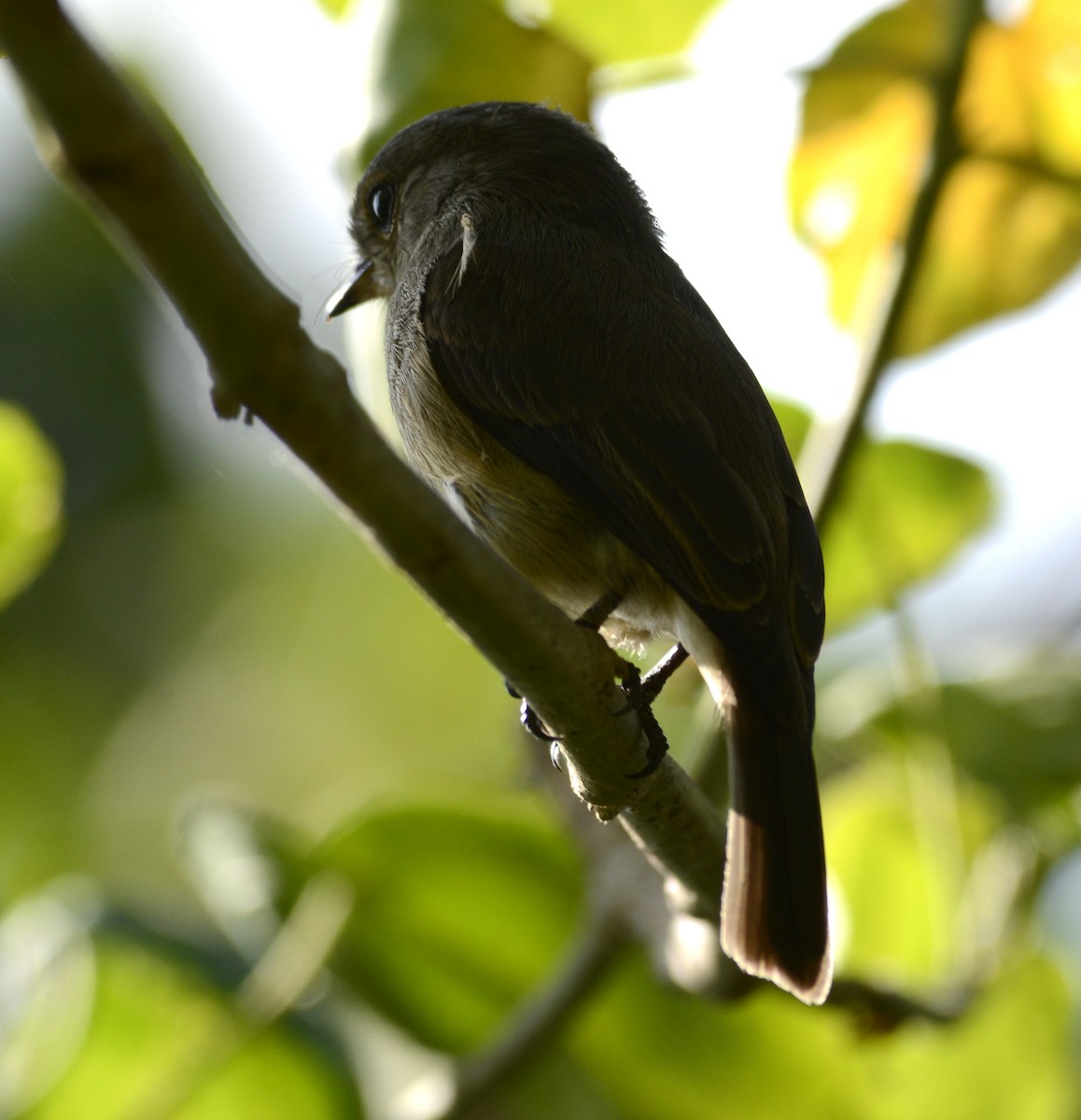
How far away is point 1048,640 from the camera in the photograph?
2.85 m

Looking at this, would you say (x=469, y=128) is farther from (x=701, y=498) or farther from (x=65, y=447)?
(x=65, y=447)

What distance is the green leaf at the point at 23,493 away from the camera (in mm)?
1889

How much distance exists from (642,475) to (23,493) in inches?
31.3

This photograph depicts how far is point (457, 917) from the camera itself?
2.51 meters

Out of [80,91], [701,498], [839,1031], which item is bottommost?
[839,1031]

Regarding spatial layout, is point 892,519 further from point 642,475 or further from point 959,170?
point 642,475

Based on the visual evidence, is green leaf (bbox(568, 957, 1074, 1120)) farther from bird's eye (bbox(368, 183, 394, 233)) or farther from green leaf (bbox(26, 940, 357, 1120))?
bird's eye (bbox(368, 183, 394, 233))

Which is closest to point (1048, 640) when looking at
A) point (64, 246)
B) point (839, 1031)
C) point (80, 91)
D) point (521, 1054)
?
point (839, 1031)

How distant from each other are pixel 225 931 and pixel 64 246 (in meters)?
1.95

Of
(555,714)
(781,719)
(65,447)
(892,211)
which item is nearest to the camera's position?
(555,714)

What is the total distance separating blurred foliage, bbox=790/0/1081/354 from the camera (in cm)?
237

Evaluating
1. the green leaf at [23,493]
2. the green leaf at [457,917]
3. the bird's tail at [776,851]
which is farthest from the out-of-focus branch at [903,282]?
the green leaf at [23,493]

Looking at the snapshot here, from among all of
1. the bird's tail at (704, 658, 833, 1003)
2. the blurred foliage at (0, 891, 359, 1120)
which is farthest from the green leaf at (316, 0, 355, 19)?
the blurred foliage at (0, 891, 359, 1120)

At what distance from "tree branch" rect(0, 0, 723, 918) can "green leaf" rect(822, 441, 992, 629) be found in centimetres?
112
